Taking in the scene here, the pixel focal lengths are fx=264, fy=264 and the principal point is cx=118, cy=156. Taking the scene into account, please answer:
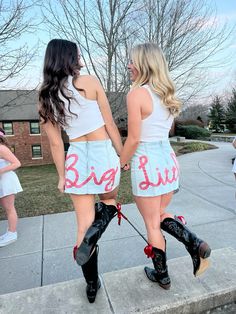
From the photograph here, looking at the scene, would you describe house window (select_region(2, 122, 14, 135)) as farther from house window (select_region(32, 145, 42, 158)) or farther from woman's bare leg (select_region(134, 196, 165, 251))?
woman's bare leg (select_region(134, 196, 165, 251))

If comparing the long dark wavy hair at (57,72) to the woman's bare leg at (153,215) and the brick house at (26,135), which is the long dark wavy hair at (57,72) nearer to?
the woman's bare leg at (153,215)

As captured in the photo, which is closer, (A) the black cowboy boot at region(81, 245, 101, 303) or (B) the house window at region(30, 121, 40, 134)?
(A) the black cowboy boot at region(81, 245, 101, 303)

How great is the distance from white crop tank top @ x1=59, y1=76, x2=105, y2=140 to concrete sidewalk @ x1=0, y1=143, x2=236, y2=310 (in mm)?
1575

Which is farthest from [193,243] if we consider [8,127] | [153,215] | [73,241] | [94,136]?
[8,127]

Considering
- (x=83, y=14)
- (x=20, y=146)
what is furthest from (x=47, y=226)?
(x=20, y=146)

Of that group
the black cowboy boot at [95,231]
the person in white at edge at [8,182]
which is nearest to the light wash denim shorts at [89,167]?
the black cowboy boot at [95,231]

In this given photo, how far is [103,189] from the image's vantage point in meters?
1.81

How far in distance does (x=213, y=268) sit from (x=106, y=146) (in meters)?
1.51

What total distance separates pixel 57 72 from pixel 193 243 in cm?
149

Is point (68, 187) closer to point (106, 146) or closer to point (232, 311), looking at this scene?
point (106, 146)

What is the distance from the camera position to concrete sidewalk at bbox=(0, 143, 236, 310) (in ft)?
8.75

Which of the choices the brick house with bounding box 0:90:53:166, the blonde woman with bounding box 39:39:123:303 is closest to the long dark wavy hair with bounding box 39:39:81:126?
the blonde woman with bounding box 39:39:123:303

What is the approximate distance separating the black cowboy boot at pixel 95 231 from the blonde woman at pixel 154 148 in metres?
0.24

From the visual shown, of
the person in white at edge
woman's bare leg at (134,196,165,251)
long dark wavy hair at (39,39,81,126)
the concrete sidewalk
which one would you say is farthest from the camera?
the person in white at edge
